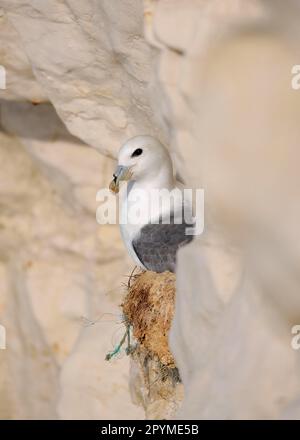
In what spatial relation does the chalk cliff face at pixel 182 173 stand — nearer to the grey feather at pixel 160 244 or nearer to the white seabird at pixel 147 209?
the white seabird at pixel 147 209

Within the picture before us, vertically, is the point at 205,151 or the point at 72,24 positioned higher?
the point at 205,151

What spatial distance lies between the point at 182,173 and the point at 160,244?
4.16 feet

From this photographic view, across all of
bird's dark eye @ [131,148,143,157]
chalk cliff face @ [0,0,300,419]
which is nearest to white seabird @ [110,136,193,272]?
bird's dark eye @ [131,148,143,157]

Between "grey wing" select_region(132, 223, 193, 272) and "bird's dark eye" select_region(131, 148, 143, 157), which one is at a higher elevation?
"bird's dark eye" select_region(131, 148, 143, 157)

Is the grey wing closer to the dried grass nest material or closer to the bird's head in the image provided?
the dried grass nest material

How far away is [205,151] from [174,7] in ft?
1.80

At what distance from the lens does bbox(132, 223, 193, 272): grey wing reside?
4.96m

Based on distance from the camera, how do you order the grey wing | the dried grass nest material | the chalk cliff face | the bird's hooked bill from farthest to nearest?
the bird's hooked bill
the grey wing
the dried grass nest material
the chalk cliff face

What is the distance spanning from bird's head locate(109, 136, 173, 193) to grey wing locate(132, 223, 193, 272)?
26cm

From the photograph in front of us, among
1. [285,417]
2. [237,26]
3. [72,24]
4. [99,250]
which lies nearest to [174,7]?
[237,26]

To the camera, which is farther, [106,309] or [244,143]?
[106,309]

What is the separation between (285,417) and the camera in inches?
130

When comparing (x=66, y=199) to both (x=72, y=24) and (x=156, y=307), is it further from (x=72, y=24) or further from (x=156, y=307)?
(x=156, y=307)

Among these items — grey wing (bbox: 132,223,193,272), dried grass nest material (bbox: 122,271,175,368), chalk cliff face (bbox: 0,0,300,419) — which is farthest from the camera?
grey wing (bbox: 132,223,193,272)
